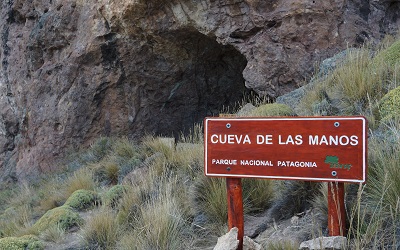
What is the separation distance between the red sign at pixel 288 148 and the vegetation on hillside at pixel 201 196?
27 centimetres

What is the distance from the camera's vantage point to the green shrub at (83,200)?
590 cm

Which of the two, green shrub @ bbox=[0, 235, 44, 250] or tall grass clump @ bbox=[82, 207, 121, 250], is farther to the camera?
green shrub @ bbox=[0, 235, 44, 250]

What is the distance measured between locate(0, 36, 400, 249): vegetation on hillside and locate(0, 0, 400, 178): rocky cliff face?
3.93 ft

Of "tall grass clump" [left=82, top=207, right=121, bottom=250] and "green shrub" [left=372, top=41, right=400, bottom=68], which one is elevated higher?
"green shrub" [left=372, top=41, right=400, bottom=68]

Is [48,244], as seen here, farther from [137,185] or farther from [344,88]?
[344,88]

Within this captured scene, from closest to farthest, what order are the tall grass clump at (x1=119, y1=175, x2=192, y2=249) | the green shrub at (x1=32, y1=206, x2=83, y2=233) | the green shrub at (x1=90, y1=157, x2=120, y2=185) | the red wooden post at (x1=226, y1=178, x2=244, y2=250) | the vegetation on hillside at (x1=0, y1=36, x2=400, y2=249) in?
the vegetation on hillside at (x1=0, y1=36, x2=400, y2=249) < the red wooden post at (x1=226, y1=178, x2=244, y2=250) < the tall grass clump at (x1=119, y1=175, x2=192, y2=249) < the green shrub at (x1=32, y1=206, x2=83, y2=233) < the green shrub at (x1=90, y1=157, x2=120, y2=185)

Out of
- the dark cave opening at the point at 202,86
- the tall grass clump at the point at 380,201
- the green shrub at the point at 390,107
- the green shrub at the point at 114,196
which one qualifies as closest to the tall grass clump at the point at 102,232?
the green shrub at the point at 114,196

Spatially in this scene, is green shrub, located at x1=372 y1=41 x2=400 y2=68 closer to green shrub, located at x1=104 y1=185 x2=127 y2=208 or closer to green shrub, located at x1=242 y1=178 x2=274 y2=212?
green shrub, located at x1=242 y1=178 x2=274 y2=212

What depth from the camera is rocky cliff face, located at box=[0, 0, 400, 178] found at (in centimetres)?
748

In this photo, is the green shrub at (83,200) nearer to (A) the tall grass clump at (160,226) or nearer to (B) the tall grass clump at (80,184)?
(B) the tall grass clump at (80,184)

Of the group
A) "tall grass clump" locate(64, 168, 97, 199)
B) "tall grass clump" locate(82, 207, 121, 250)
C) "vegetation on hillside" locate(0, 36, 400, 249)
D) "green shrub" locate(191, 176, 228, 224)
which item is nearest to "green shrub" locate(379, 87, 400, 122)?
"vegetation on hillside" locate(0, 36, 400, 249)

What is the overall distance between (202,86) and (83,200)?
4.87 metres

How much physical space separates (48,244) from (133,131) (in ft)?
16.4

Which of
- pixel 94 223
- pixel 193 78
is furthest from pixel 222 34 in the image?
pixel 94 223
